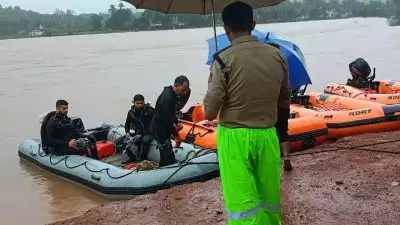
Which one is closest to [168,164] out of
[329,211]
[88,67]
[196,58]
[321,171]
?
[321,171]

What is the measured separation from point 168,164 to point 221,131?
4368 mm

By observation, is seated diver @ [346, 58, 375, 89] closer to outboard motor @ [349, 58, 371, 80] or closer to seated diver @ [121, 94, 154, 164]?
outboard motor @ [349, 58, 371, 80]

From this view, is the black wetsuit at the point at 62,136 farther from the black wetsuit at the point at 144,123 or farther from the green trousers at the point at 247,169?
the green trousers at the point at 247,169

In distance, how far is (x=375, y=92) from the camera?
34.0 ft

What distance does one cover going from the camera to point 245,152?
8.72 ft

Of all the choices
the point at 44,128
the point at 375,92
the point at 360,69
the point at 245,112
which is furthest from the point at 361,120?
the point at 245,112

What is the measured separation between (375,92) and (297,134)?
11.4ft

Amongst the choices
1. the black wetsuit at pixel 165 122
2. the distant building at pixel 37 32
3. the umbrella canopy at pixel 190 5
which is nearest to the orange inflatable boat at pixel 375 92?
the black wetsuit at pixel 165 122

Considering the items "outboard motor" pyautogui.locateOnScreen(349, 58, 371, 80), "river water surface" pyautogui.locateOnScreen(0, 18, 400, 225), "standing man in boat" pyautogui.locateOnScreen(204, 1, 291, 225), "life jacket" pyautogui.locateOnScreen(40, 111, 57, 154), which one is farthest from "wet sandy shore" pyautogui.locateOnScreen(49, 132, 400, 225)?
"outboard motor" pyautogui.locateOnScreen(349, 58, 371, 80)

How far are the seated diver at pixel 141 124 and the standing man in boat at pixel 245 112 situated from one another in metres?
4.91

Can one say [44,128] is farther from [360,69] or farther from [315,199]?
[360,69]

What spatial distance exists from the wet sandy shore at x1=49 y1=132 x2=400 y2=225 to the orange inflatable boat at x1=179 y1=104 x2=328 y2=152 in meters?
1.36

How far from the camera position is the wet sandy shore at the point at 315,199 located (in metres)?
4.19

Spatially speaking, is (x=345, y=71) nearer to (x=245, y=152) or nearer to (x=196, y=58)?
(x=196, y=58)
